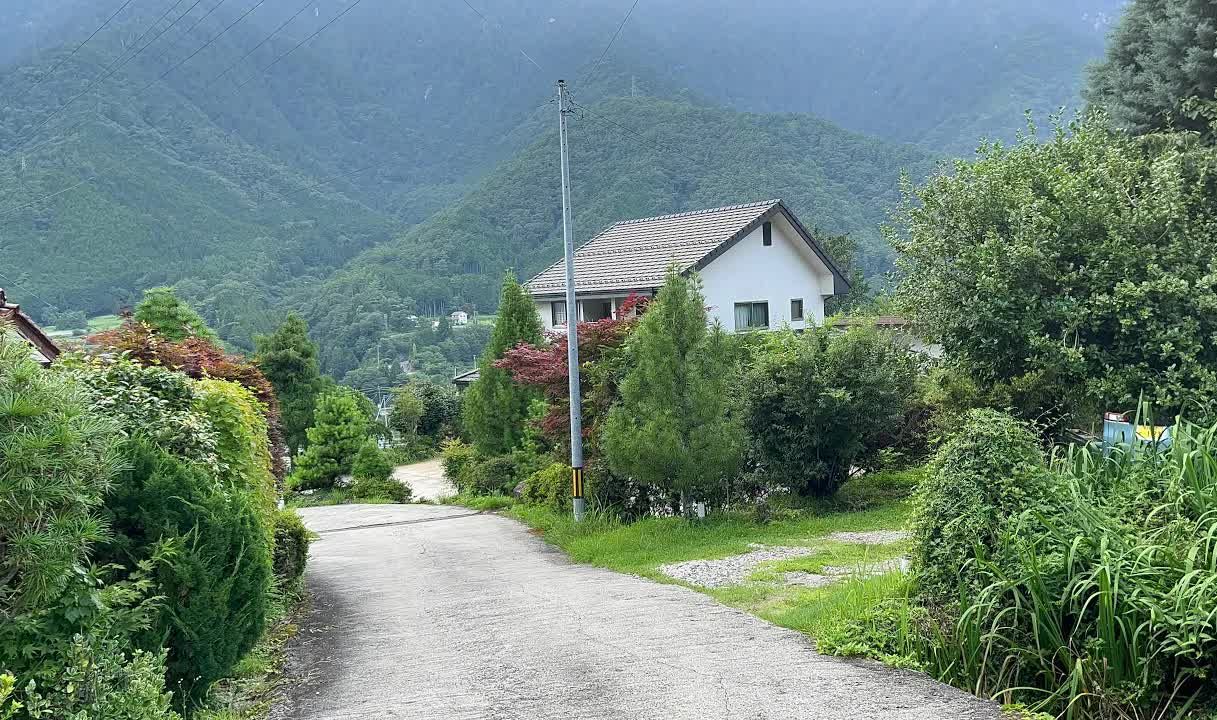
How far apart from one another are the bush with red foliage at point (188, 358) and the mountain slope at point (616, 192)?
35771 millimetres

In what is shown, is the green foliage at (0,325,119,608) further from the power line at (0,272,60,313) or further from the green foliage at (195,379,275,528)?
the power line at (0,272,60,313)

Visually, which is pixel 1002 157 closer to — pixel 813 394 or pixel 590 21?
pixel 813 394

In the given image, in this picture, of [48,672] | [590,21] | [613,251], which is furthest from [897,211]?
[590,21]

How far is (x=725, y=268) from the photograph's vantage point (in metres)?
31.8

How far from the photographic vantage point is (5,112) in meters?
63.6

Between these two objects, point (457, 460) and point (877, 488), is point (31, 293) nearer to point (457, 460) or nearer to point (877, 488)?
point (457, 460)

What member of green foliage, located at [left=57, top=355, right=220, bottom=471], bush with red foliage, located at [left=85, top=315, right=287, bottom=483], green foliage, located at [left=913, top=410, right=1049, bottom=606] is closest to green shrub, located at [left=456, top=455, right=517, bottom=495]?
bush with red foliage, located at [left=85, top=315, right=287, bottom=483]

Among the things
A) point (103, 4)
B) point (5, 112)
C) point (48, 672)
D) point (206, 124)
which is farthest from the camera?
point (103, 4)

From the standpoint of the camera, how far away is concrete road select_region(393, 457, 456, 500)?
3192cm

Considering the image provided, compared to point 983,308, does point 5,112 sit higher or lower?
higher

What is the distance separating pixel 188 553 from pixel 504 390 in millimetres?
22348

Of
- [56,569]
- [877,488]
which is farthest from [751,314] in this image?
[56,569]

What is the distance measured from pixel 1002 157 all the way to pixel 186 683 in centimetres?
1305

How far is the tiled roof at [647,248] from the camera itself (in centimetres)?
3130
